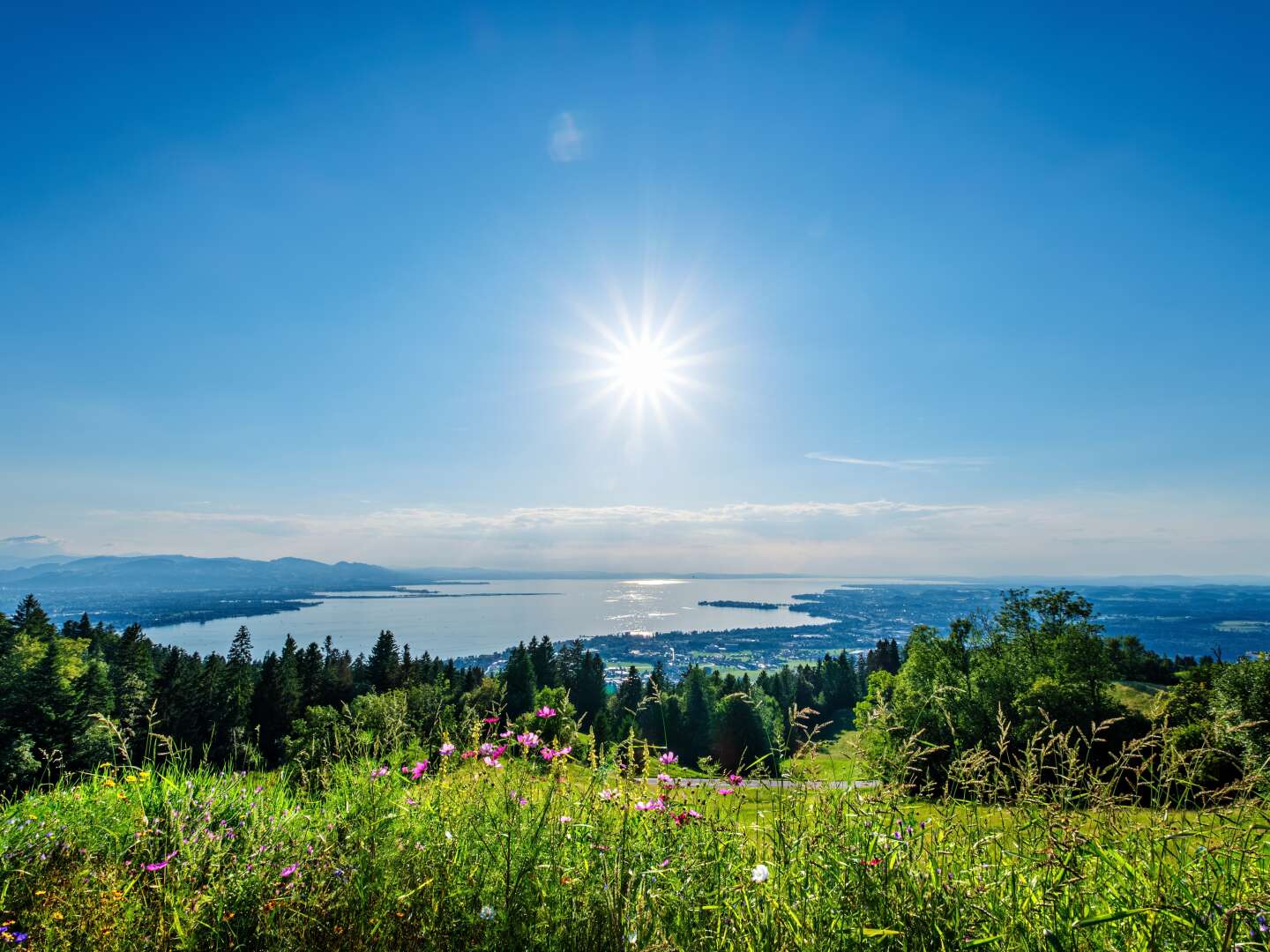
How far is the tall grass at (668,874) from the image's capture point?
6.48 ft

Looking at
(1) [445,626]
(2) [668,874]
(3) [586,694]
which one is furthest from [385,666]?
(1) [445,626]

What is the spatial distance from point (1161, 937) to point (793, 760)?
1401mm

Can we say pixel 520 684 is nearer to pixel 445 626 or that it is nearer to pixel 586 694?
pixel 586 694

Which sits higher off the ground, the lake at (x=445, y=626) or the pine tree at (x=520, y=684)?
the pine tree at (x=520, y=684)

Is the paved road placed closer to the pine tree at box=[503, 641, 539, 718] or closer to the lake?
the pine tree at box=[503, 641, 539, 718]

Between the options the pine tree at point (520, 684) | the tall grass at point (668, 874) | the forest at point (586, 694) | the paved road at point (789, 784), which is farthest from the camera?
the pine tree at point (520, 684)

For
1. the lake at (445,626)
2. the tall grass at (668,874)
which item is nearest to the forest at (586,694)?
the tall grass at (668,874)

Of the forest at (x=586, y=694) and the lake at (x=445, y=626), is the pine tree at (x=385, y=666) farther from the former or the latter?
the lake at (x=445, y=626)

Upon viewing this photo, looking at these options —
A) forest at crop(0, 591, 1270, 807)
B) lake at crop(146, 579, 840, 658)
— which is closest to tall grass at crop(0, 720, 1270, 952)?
forest at crop(0, 591, 1270, 807)

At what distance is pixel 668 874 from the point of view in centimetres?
244

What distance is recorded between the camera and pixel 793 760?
2885 mm

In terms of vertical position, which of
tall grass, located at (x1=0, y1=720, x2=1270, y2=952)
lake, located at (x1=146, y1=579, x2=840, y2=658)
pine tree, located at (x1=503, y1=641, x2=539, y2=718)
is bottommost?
lake, located at (x1=146, y1=579, x2=840, y2=658)

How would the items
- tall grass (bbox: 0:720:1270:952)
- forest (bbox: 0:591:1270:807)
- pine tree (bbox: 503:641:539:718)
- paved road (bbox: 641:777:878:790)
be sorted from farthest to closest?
pine tree (bbox: 503:641:539:718) < forest (bbox: 0:591:1270:807) < paved road (bbox: 641:777:878:790) < tall grass (bbox: 0:720:1270:952)

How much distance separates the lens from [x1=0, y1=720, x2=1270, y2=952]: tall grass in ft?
6.48
